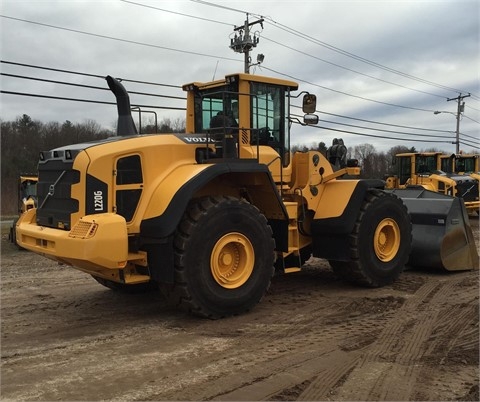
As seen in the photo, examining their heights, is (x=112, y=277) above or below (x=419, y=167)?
below

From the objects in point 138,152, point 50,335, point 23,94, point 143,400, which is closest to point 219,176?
point 138,152

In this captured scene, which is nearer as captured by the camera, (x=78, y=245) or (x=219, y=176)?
(x=78, y=245)

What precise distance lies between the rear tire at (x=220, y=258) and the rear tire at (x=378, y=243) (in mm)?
1629

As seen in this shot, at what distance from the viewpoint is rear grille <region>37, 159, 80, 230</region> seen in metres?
5.32

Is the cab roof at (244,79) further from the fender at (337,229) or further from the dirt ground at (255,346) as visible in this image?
the dirt ground at (255,346)

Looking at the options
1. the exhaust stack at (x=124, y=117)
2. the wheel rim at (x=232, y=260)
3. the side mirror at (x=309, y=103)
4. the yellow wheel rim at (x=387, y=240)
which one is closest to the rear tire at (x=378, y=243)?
the yellow wheel rim at (x=387, y=240)

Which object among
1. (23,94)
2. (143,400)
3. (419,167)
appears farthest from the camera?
(419,167)

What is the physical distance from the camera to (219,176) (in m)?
5.95

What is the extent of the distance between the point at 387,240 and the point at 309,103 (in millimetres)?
2466

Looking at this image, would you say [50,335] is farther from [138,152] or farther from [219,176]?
[219,176]

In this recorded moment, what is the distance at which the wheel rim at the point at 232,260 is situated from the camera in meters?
5.55

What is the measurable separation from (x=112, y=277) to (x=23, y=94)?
11007 millimetres

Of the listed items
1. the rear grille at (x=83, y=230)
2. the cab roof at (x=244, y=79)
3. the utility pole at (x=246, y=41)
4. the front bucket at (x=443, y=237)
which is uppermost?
the utility pole at (x=246, y=41)

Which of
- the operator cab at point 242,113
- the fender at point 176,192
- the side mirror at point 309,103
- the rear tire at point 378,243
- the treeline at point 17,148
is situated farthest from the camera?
the treeline at point 17,148
